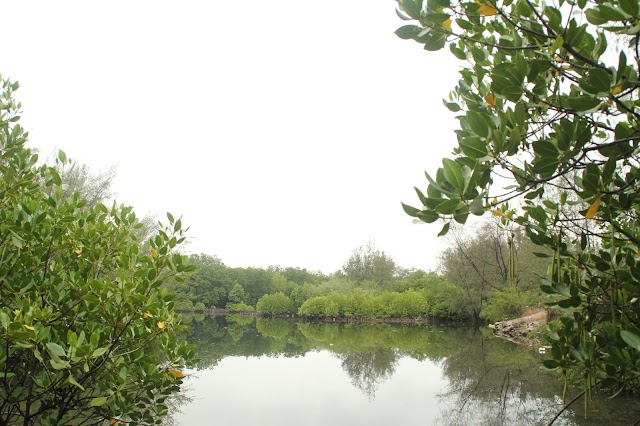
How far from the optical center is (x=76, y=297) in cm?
248

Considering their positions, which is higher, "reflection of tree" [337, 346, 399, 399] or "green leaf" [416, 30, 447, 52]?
"green leaf" [416, 30, 447, 52]

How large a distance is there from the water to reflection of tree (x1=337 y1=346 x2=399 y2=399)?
0.03m

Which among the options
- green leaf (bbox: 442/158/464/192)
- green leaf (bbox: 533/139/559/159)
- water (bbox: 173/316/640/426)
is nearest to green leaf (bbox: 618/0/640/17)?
green leaf (bbox: 533/139/559/159)

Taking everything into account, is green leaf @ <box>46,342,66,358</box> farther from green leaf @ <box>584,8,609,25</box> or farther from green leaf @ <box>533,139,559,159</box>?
green leaf @ <box>584,8,609,25</box>

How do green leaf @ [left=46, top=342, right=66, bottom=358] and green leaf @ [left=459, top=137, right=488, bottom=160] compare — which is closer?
green leaf @ [left=459, top=137, right=488, bottom=160]

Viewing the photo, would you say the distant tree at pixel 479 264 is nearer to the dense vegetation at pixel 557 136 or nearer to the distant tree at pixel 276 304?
the distant tree at pixel 276 304

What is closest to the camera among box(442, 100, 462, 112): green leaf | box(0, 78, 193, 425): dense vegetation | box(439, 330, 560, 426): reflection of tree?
box(442, 100, 462, 112): green leaf

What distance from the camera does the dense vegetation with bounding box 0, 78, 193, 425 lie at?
88.2 inches

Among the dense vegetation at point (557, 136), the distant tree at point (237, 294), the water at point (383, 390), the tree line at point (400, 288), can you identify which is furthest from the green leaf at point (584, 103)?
the distant tree at point (237, 294)

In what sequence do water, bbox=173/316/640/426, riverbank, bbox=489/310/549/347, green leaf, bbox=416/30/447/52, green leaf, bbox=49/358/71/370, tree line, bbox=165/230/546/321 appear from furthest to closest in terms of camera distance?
tree line, bbox=165/230/546/321, riverbank, bbox=489/310/549/347, water, bbox=173/316/640/426, green leaf, bbox=49/358/71/370, green leaf, bbox=416/30/447/52

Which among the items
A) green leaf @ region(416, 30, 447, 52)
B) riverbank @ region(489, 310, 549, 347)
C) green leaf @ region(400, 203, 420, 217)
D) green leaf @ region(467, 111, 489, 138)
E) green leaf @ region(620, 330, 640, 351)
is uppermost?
green leaf @ region(416, 30, 447, 52)

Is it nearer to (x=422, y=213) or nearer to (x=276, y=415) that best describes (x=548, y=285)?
(x=422, y=213)

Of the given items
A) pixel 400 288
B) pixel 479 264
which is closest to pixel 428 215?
pixel 479 264

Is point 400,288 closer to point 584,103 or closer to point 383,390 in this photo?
point 383,390
